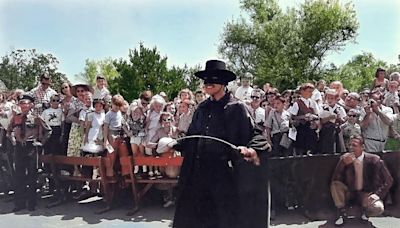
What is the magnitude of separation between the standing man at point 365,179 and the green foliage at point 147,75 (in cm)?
1331

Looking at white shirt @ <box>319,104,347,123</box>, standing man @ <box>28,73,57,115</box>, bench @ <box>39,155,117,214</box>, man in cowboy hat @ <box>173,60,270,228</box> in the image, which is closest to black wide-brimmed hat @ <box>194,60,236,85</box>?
man in cowboy hat @ <box>173,60,270,228</box>

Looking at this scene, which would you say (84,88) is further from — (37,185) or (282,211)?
(282,211)

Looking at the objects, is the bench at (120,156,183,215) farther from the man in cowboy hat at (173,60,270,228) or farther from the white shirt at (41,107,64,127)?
the man in cowboy hat at (173,60,270,228)

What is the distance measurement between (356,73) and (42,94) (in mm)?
30408

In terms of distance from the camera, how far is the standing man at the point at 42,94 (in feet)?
26.2

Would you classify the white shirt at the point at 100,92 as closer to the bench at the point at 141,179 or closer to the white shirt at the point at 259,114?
the bench at the point at 141,179

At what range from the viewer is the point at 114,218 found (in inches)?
266

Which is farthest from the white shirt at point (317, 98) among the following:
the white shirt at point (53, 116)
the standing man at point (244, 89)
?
the white shirt at point (53, 116)

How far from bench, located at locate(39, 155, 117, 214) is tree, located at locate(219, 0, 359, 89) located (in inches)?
915

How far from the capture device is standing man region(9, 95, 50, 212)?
24.1 feet

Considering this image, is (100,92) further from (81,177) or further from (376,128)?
(376,128)

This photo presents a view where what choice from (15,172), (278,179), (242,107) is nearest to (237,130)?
(242,107)

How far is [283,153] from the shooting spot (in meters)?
6.93

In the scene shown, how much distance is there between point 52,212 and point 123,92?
12.6 m
